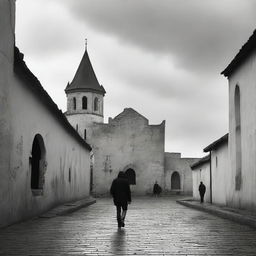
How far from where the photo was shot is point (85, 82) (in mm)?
60188

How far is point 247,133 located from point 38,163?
7.46 m

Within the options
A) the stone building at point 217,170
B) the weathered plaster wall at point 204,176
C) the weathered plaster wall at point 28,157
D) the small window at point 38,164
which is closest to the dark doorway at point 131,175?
the weathered plaster wall at point 204,176

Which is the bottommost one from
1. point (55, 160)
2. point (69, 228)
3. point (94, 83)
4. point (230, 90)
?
point (69, 228)

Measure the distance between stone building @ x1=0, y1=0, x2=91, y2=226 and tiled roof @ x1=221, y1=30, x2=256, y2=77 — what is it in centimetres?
641

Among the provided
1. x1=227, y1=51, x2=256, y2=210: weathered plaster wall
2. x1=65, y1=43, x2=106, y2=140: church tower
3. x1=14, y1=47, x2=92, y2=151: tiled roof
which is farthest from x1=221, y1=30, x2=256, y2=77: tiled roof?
x1=65, y1=43, x2=106, y2=140: church tower

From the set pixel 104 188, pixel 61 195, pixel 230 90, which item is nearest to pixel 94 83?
pixel 104 188

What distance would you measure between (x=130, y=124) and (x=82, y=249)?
4744 cm

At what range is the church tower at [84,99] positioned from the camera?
194 ft

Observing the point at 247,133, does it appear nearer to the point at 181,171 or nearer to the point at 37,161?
the point at 37,161

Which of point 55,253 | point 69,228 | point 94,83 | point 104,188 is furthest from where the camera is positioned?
point 94,83

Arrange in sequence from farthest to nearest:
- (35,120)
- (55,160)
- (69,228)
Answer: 1. (55,160)
2. (35,120)
3. (69,228)

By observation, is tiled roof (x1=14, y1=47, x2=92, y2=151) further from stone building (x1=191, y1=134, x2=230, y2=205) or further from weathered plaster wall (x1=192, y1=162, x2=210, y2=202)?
weathered plaster wall (x1=192, y1=162, x2=210, y2=202)

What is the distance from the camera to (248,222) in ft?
41.5

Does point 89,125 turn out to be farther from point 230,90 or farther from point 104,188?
point 230,90
